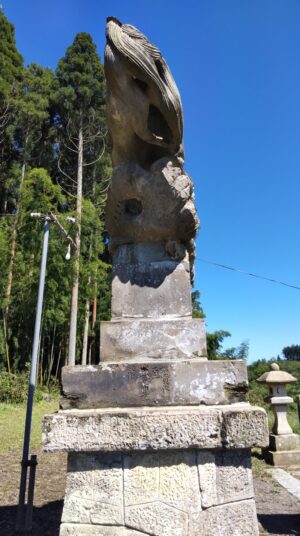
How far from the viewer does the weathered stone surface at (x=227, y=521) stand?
1692mm

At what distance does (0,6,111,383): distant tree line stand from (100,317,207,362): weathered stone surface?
10.3m

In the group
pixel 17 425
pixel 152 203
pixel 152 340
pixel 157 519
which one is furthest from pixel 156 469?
pixel 17 425

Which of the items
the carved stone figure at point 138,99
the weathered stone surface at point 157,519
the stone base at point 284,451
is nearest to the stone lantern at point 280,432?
the stone base at point 284,451

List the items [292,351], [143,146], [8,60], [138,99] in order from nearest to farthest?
1. [138,99]
2. [143,146]
3. [8,60]
4. [292,351]

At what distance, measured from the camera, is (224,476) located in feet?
5.91

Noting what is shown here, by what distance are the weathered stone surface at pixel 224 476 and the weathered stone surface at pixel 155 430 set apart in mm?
96

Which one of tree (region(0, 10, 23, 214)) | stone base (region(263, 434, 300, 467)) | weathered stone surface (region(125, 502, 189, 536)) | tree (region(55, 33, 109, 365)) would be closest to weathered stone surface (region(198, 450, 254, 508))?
weathered stone surface (region(125, 502, 189, 536))

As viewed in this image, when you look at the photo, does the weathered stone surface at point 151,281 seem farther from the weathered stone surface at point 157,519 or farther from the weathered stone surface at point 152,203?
the weathered stone surface at point 157,519

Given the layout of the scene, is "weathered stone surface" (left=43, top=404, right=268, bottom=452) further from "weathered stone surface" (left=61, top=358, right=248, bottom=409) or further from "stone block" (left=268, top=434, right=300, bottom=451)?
"stone block" (left=268, top=434, right=300, bottom=451)

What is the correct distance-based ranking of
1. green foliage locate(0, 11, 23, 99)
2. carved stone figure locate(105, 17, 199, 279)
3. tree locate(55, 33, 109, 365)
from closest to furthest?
carved stone figure locate(105, 17, 199, 279)
green foliage locate(0, 11, 23, 99)
tree locate(55, 33, 109, 365)

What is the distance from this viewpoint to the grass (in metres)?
6.59

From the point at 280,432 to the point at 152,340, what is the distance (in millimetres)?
5267

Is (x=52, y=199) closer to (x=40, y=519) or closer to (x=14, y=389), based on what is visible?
(x=14, y=389)

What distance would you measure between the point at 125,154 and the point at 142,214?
446 millimetres
